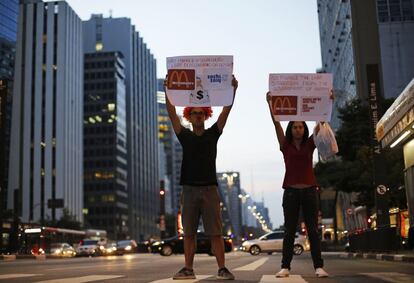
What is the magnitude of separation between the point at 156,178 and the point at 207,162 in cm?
17899

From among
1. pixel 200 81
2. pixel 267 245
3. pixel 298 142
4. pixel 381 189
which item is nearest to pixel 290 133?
pixel 298 142

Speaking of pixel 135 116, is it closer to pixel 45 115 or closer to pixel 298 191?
pixel 45 115

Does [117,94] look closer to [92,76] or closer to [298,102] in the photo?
[92,76]

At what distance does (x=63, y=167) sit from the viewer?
12631 cm

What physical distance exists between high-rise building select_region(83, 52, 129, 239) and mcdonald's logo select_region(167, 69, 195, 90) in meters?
134

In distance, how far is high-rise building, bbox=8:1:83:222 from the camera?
12669cm

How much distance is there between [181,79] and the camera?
8.04 meters

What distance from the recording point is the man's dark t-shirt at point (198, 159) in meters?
7.47

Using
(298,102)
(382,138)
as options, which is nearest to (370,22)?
(382,138)

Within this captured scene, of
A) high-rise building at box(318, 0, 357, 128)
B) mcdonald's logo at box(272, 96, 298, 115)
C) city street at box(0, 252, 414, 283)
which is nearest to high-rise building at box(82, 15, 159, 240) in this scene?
high-rise building at box(318, 0, 357, 128)

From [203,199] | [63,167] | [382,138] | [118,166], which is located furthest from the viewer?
[118,166]

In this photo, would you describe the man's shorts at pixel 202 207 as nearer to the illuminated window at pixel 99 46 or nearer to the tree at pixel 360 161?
the tree at pixel 360 161

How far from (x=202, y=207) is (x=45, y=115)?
126m

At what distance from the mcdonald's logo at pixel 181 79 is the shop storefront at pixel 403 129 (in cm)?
998
